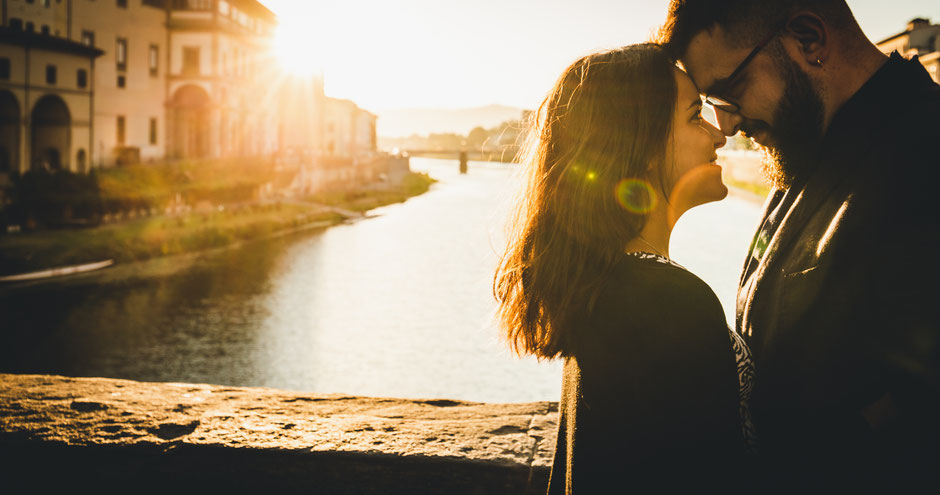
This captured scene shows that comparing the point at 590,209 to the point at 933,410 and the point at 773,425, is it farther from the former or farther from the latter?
the point at 933,410

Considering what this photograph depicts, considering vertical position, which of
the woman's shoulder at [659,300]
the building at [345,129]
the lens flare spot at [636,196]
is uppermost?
the building at [345,129]

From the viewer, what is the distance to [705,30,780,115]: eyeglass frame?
5.00ft

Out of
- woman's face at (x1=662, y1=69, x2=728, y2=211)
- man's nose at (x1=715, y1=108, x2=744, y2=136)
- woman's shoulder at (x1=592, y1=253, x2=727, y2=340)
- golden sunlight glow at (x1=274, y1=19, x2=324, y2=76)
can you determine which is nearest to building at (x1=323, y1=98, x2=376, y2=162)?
golden sunlight glow at (x1=274, y1=19, x2=324, y2=76)

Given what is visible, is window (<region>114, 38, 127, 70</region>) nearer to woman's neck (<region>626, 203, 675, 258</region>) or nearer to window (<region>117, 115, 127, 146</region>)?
window (<region>117, 115, 127, 146</region>)

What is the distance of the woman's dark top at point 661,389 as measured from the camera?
Answer: 1.05 metres

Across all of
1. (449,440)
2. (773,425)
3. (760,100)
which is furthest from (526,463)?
(760,100)

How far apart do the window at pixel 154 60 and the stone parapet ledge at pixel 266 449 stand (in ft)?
118

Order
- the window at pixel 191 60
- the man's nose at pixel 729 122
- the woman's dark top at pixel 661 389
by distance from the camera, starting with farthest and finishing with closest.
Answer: the window at pixel 191 60, the man's nose at pixel 729 122, the woman's dark top at pixel 661 389

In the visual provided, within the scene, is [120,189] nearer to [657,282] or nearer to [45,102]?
[45,102]

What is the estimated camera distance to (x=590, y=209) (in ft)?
4.01

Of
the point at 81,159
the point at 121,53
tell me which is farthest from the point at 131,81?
the point at 81,159


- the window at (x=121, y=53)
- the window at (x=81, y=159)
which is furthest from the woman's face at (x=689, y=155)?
the window at (x=121, y=53)

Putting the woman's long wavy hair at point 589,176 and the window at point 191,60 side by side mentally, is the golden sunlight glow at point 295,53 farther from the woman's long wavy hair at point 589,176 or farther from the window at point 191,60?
the woman's long wavy hair at point 589,176

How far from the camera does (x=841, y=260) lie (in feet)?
3.94
